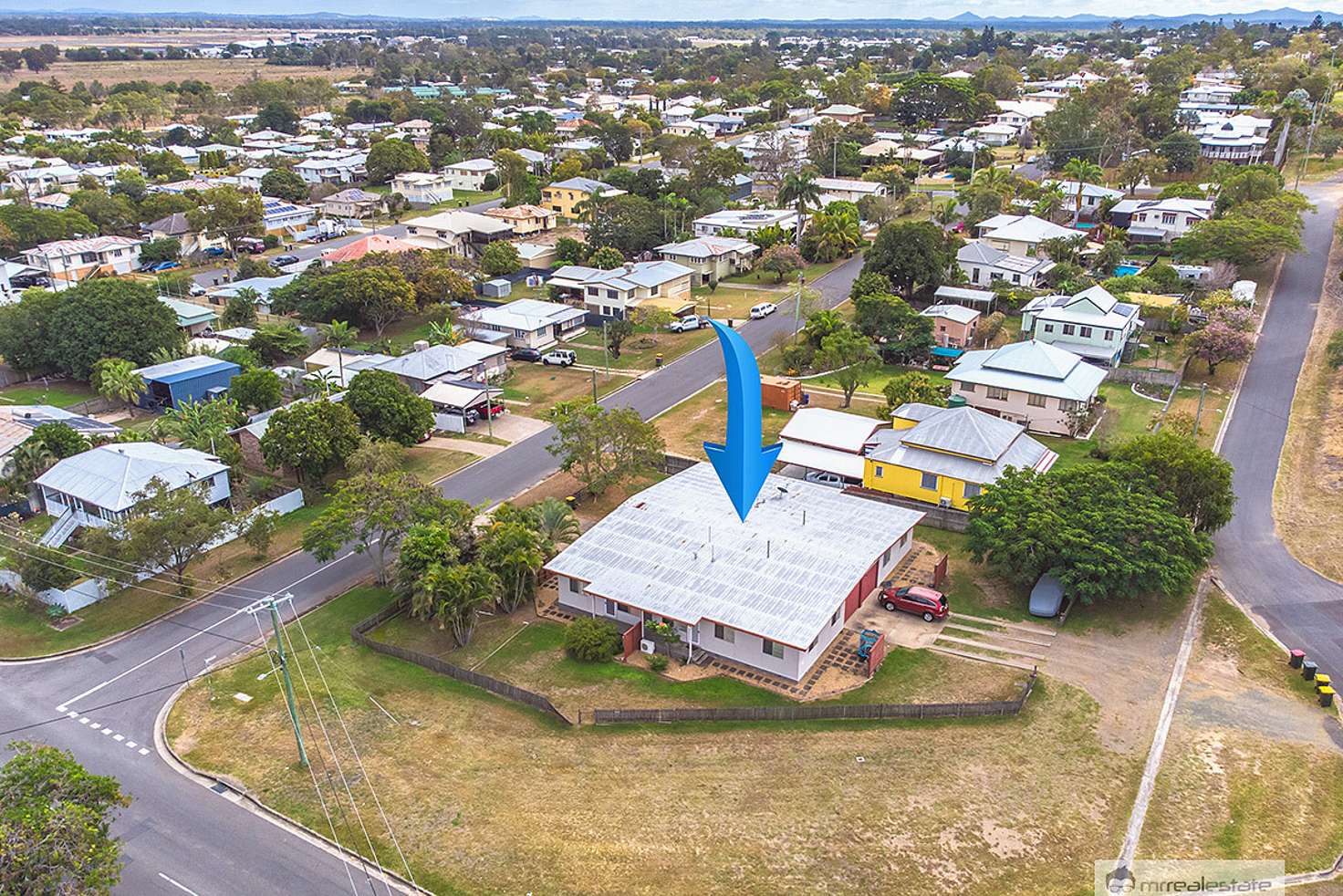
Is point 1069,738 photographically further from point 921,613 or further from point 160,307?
point 160,307

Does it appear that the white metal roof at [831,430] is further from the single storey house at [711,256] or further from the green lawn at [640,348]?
the single storey house at [711,256]

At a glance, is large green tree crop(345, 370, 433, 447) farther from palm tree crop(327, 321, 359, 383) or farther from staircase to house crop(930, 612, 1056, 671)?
staircase to house crop(930, 612, 1056, 671)

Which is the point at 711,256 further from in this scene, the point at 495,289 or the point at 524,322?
the point at 524,322

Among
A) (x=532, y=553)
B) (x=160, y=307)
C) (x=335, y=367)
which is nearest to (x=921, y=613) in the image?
(x=532, y=553)

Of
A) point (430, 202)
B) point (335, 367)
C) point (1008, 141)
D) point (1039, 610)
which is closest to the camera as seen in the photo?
point (1039, 610)

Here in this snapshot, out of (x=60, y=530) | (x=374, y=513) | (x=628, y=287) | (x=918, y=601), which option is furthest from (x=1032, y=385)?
(x=60, y=530)

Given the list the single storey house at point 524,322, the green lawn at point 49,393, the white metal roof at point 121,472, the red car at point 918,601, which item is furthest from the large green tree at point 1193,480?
the green lawn at point 49,393

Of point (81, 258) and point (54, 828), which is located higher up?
point (54, 828)

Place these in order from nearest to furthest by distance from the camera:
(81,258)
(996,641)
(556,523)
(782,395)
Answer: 1. (996,641)
2. (556,523)
3. (782,395)
4. (81,258)
